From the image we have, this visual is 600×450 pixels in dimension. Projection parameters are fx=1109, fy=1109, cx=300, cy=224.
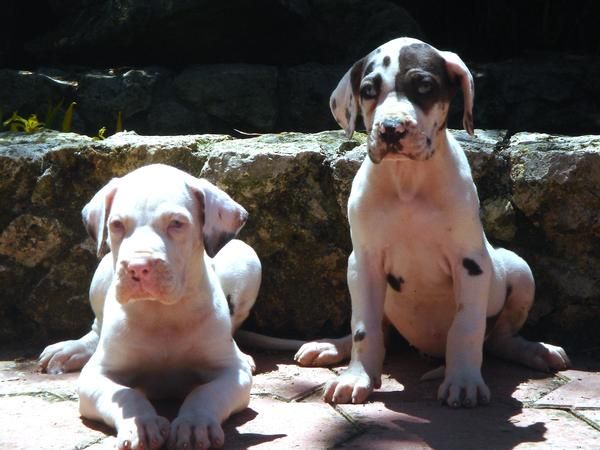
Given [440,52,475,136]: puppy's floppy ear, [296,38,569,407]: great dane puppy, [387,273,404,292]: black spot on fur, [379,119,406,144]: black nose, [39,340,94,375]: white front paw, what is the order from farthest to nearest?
[39,340,94,375]: white front paw → [387,273,404,292]: black spot on fur → [440,52,475,136]: puppy's floppy ear → [296,38,569,407]: great dane puppy → [379,119,406,144]: black nose

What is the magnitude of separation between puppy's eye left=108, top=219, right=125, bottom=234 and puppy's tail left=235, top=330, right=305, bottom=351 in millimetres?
1656

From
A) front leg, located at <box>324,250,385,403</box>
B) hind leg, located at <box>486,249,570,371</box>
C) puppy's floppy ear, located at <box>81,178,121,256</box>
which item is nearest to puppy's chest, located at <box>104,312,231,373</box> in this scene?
puppy's floppy ear, located at <box>81,178,121,256</box>

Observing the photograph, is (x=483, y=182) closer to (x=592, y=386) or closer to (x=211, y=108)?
(x=592, y=386)

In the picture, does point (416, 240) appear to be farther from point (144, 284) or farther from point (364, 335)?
point (144, 284)

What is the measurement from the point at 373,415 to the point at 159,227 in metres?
1.20

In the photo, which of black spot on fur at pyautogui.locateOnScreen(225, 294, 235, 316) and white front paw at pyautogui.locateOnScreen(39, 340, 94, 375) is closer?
white front paw at pyautogui.locateOnScreen(39, 340, 94, 375)

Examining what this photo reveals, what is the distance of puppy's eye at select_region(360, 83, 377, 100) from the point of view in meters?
4.81

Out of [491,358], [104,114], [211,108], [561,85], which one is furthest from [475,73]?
[491,358]

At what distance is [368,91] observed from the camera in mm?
4828

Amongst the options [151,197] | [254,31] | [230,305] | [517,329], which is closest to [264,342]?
[230,305]

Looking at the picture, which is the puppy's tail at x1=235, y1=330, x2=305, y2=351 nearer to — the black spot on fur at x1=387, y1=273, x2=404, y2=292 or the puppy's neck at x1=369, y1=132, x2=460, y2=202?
the black spot on fur at x1=387, y1=273, x2=404, y2=292

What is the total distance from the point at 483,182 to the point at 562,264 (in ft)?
1.93

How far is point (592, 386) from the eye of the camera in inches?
199

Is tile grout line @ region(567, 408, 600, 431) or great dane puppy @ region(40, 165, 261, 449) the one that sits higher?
great dane puppy @ region(40, 165, 261, 449)
